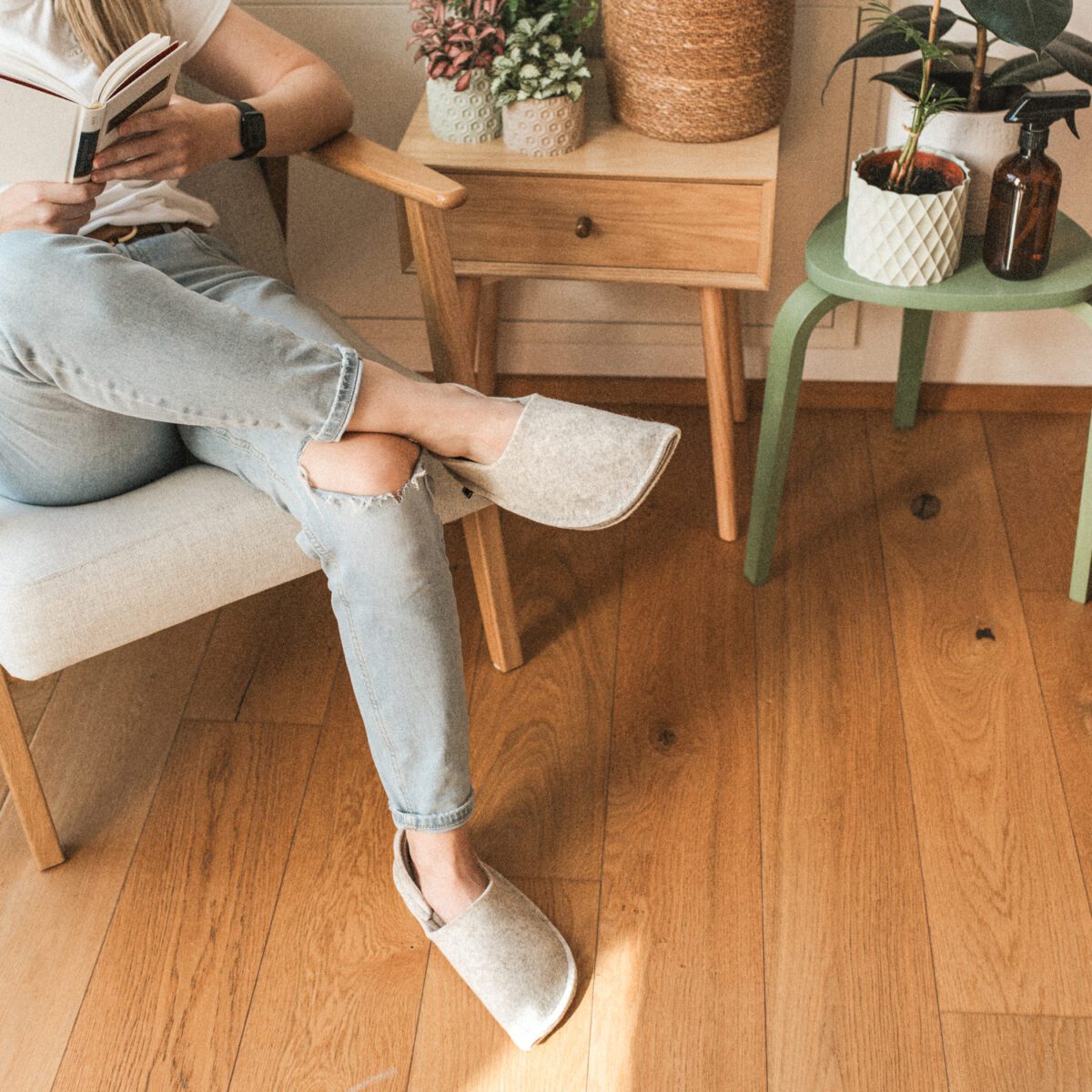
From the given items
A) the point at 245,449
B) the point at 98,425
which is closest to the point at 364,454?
the point at 245,449

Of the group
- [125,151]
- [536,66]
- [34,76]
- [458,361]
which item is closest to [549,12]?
[536,66]

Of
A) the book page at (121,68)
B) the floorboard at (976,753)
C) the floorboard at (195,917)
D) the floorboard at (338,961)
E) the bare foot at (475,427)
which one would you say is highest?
the book page at (121,68)

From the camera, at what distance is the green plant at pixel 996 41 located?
1182 millimetres

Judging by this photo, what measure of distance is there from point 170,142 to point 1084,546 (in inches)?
45.8

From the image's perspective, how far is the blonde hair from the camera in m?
1.22

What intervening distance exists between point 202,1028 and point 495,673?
Answer: 54 centimetres

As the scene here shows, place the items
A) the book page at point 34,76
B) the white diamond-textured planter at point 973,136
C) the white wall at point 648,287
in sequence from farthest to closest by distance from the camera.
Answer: the white wall at point 648,287 < the white diamond-textured planter at point 973,136 < the book page at point 34,76

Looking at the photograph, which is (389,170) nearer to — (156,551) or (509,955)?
(156,551)

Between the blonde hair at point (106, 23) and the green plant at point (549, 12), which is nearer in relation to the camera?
A: the blonde hair at point (106, 23)

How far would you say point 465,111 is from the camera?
1.48 m

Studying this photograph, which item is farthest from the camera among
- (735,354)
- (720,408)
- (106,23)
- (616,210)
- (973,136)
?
(735,354)

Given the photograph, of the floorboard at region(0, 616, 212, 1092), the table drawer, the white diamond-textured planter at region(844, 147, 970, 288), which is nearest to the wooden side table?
the table drawer

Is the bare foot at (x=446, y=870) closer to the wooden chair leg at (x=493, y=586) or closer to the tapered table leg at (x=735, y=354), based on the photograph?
the wooden chair leg at (x=493, y=586)

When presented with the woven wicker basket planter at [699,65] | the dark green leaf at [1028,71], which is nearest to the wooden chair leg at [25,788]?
the woven wicker basket planter at [699,65]
